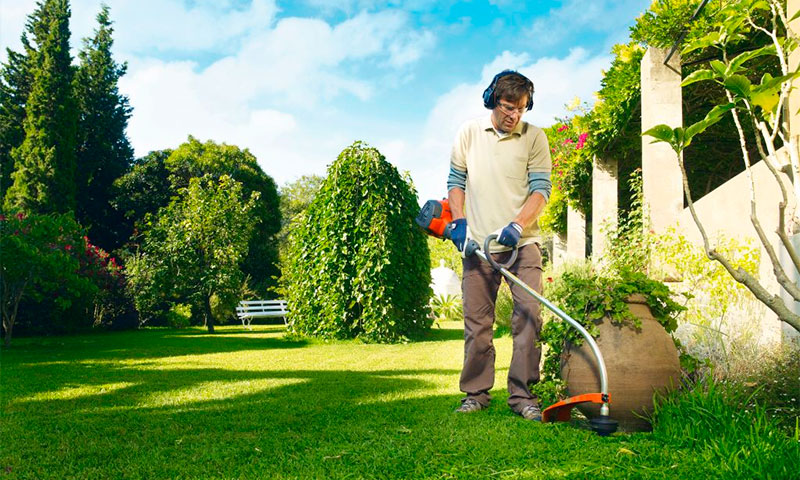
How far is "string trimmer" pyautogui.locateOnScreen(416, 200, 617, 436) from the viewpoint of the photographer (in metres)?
2.85

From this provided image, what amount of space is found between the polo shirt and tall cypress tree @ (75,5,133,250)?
19.0m

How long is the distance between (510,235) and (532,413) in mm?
973

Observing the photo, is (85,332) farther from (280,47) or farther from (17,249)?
(280,47)

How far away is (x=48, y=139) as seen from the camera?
17.0 metres

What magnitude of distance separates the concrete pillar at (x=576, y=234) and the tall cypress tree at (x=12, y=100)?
16.2 meters

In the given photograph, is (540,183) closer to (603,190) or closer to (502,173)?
(502,173)

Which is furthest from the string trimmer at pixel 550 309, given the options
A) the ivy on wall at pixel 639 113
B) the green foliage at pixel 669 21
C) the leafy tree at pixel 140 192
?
the leafy tree at pixel 140 192

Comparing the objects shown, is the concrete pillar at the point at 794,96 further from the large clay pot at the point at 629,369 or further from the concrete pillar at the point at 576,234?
the concrete pillar at the point at 576,234

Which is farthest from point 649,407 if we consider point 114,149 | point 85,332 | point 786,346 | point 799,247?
point 114,149

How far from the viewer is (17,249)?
309 inches

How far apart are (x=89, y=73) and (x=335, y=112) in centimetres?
1950

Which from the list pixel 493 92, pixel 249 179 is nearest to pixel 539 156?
pixel 493 92

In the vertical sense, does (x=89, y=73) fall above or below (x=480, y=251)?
above

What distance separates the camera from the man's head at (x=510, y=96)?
3344mm
